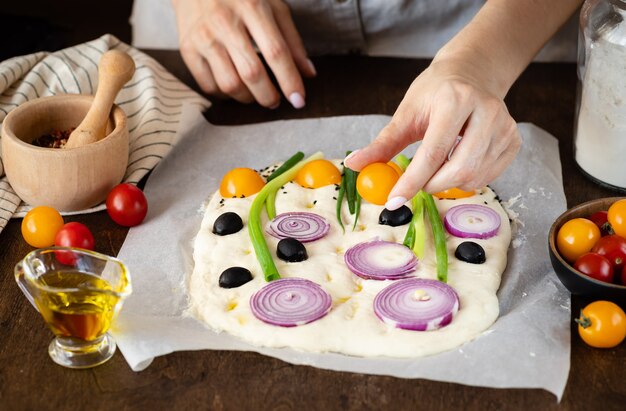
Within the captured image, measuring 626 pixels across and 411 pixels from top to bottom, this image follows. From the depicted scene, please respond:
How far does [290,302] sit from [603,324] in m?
0.63

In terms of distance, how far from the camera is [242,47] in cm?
248

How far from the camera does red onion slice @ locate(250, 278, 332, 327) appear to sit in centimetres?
167

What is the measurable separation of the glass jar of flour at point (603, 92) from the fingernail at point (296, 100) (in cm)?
84

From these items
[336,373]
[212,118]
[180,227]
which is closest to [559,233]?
[336,373]

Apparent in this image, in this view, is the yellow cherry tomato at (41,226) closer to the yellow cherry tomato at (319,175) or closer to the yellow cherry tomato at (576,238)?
the yellow cherry tomato at (319,175)

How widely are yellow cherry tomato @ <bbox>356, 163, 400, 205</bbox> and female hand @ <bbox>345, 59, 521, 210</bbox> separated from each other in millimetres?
25

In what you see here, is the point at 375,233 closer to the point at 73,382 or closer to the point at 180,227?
the point at 180,227

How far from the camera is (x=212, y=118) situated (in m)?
2.59

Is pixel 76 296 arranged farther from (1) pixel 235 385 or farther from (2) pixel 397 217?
(2) pixel 397 217

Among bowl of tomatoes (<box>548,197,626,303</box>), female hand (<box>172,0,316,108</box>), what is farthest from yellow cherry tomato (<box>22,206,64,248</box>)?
bowl of tomatoes (<box>548,197,626,303</box>)

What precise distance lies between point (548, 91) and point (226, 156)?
3.49 feet

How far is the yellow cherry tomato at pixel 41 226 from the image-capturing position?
1.96m

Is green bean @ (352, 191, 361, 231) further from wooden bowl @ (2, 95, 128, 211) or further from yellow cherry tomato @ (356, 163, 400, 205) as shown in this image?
wooden bowl @ (2, 95, 128, 211)

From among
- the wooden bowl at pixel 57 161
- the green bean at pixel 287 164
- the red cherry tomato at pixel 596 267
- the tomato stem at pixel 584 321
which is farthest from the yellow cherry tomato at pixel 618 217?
the wooden bowl at pixel 57 161
